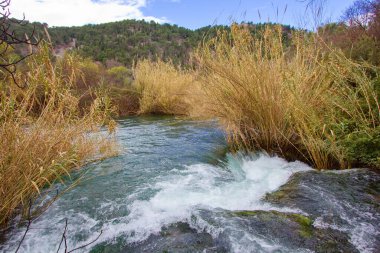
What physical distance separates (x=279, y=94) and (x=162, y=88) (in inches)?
246

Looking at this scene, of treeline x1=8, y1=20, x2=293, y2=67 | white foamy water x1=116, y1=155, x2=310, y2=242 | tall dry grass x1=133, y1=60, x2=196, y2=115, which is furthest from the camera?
treeline x1=8, y1=20, x2=293, y2=67

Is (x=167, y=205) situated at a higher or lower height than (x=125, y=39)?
lower

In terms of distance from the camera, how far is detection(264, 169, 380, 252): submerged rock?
207 centimetres

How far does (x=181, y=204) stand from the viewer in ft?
8.65

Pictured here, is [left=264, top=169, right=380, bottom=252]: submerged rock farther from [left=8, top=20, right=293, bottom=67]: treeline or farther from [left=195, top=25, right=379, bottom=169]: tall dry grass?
[left=8, top=20, right=293, bottom=67]: treeline

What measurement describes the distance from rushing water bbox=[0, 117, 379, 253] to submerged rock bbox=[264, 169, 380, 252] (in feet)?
0.22

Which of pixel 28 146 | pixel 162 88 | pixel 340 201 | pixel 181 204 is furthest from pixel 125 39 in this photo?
pixel 340 201

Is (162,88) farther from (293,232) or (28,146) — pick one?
(293,232)

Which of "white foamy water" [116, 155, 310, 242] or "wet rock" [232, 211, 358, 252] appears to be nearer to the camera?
"wet rock" [232, 211, 358, 252]

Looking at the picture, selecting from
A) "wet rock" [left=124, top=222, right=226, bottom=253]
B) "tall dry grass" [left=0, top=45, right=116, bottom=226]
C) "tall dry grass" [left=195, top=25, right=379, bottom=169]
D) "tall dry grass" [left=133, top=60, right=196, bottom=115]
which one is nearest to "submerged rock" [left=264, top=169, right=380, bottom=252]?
"tall dry grass" [left=195, top=25, right=379, bottom=169]

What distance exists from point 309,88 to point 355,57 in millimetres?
2232

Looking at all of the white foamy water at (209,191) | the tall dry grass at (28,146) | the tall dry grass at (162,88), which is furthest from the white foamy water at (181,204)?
the tall dry grass at (162,88)

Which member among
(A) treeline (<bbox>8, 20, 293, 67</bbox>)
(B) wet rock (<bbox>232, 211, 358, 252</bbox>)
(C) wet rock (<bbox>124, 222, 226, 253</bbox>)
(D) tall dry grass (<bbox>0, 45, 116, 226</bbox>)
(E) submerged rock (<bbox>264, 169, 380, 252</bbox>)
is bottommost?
(C) wet rock (<bbox>124, 222, 226, 253</bbox>)

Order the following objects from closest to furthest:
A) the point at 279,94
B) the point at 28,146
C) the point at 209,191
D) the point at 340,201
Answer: the point at 28,146 → the point at 340,201 → the point at 209,191 → the point at 279,94
